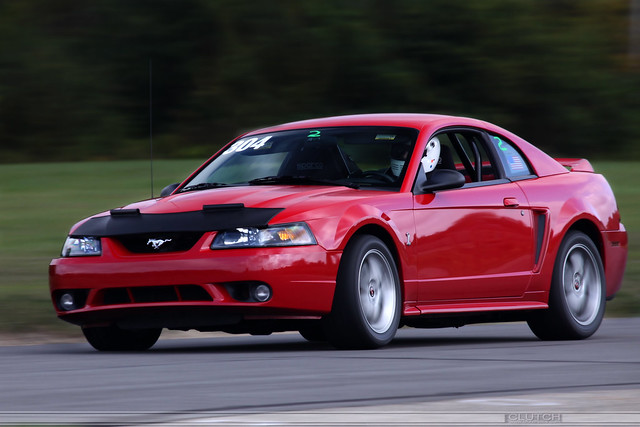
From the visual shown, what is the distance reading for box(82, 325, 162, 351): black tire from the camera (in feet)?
27.9

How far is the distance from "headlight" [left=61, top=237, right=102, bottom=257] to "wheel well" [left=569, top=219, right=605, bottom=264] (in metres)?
3.59

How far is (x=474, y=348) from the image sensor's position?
8.46 m

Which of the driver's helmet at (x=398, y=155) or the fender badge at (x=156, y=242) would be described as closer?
the fender badge at (x=156, y=242)

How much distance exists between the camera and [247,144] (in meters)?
9.40

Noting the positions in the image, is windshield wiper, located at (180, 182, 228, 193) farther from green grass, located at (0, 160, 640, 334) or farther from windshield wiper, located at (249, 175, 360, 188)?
green grass, located at (0, 160, 640, 334)

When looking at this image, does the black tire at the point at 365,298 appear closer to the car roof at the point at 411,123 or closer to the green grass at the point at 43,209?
the car roof at the point at 411,123

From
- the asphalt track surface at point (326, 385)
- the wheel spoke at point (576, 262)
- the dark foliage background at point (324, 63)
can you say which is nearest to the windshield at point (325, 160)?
the asphalt track surface at point (326, 385)

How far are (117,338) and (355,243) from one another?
1727 millimetres

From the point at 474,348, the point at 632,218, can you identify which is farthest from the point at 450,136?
the point at 632,218

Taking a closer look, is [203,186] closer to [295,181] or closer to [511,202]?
[295,181]

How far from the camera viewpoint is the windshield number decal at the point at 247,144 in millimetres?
9250

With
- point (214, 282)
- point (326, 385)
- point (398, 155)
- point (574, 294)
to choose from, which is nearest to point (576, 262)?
point (574, 294)

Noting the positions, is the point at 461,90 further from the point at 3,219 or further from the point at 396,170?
the point at 396,170

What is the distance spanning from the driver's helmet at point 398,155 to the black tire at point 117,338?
1760 mm
